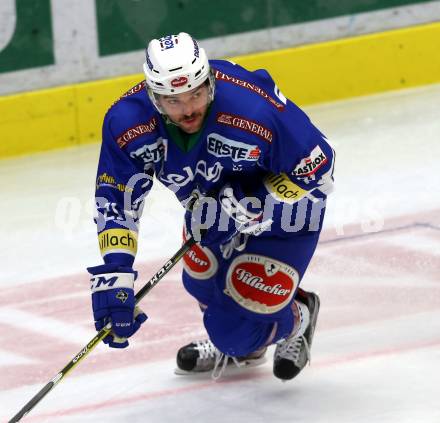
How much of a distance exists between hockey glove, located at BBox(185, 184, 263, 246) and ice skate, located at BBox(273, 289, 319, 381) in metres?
0.44

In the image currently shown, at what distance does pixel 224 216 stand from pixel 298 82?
11.9ft

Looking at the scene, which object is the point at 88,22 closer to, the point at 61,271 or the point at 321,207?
the point at 61,271

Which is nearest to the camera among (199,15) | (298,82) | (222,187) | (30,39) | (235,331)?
(222,187)

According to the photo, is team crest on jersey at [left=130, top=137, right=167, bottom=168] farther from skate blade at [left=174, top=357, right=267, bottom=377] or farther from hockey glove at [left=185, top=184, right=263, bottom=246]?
skate blade at [left=174, top=357, right=267, bottom=377]

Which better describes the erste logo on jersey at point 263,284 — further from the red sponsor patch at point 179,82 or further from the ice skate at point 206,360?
the red sponsor patch at point 179,82

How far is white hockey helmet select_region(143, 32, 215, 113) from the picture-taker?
3.78 metres

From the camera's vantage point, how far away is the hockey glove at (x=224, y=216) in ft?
13.5

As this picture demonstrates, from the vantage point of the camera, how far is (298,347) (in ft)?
14.5

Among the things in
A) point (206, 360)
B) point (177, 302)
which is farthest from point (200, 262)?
point (177, 302)

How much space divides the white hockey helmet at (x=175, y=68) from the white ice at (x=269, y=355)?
1077mm

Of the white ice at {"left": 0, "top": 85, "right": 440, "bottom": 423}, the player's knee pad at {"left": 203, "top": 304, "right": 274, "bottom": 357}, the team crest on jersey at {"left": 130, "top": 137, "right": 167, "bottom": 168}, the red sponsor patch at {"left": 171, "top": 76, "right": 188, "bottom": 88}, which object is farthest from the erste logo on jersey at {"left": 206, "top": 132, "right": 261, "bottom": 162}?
the white ice at {"left": 0, "top": 85, "right": 440, "bottom": 423}

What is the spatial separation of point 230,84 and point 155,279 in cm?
65

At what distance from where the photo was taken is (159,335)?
4.91m

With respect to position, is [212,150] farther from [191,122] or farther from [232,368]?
[232,368]
